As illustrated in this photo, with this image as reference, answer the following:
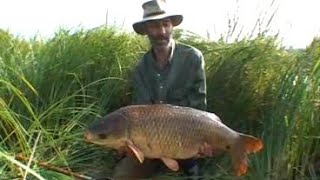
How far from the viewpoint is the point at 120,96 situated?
5.32 metres

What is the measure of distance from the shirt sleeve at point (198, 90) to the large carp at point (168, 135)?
1.80ft

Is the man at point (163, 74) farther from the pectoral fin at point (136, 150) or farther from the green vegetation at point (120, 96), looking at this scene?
the pectoral fin at point (136, 150)

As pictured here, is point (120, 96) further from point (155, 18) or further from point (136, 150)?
point (136, 150)

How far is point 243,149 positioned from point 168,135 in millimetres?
410

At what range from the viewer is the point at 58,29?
5934 mm

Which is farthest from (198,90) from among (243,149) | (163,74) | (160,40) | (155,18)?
(243,149)

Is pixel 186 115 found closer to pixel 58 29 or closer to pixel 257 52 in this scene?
pixel 257 52

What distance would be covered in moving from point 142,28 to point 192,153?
102 cm

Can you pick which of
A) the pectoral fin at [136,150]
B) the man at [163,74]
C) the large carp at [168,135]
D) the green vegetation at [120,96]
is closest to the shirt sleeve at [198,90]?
the man at [163,74]

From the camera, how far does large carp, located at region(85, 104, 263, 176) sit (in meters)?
3.72

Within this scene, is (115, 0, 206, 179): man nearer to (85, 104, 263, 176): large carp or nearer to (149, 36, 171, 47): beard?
(149, 36, 171, 47): beard

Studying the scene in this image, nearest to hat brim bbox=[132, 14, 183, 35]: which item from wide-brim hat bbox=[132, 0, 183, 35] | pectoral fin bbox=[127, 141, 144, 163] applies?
wide-brim hat bbox=[132, 0, 183, 35]

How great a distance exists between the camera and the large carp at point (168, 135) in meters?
3.72

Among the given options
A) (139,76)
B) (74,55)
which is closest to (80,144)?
(139,76)
